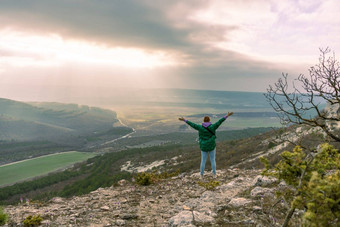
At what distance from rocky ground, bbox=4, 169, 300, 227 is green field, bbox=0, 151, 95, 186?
13830 centimetres

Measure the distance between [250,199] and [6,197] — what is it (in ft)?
327

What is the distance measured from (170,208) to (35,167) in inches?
6493

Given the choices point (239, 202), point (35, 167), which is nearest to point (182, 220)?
point (239, 202)

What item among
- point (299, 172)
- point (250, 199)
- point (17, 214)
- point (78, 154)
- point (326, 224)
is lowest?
point (78, 154)

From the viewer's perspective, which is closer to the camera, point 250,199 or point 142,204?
point 250,199

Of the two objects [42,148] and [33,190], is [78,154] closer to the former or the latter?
[42,148]

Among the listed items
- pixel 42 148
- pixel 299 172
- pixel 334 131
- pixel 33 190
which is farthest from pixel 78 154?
pixel 299 172

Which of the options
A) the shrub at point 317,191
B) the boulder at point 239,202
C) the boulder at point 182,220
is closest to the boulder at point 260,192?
the boulder at point 239,202

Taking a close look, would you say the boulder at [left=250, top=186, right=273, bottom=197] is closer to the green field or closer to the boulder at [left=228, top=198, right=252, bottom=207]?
the boulder at [left=228, top=198, right=252, bottom=207]

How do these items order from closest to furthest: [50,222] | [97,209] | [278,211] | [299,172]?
[299,172] < [278,211] < [50,222] < [97,209]

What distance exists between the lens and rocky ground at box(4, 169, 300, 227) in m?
6.23

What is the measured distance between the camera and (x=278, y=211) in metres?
6.15

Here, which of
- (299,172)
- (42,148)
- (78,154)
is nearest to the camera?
→ (299,172)

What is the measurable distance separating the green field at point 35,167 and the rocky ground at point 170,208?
138m
